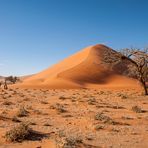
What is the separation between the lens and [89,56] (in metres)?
93.9

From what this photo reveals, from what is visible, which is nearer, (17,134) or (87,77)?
(17,134)

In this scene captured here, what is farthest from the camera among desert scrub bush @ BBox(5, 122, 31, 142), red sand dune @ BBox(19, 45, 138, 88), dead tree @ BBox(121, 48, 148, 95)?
red sand dune @ BBox(19, 45, 138, 88)

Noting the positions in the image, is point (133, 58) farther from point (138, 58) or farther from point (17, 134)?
point (17, 134)

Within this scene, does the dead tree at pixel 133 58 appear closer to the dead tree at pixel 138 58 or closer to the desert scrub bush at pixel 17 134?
the dead tree at pixel 138 58

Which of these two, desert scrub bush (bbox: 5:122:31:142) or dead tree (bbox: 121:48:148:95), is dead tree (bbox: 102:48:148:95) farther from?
desert scrub bush (bbox: 5:122:31:142)

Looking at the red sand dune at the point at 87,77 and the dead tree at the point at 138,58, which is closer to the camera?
the dead tree at the point at 138,58

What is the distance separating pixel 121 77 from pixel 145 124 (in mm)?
64398

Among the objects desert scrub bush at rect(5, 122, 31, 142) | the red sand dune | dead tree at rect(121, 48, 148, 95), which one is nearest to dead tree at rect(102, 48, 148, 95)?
dead tree at rect(121, 48, 148, 95)

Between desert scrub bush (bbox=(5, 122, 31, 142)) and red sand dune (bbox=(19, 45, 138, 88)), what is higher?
red sand dune (bbox=(19, 45, 138, 88))

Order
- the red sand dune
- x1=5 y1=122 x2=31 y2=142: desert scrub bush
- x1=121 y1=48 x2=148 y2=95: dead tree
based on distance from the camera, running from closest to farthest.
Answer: x1=5 y1=122 x2=31 y2=142: desert scrub bush → x1=121 y1=48 x2=148 y2=95: dead tree → the red sand dune

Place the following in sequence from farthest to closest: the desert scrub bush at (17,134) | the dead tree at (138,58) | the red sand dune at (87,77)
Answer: the red sand dune at (87,77), the dead tree at (138,58), the desert scrub bush at (17,134)

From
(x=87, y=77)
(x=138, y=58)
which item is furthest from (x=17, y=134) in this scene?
(x=87, y=77)

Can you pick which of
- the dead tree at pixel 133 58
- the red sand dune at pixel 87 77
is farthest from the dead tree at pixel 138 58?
the red sand dune at pixel 87 77

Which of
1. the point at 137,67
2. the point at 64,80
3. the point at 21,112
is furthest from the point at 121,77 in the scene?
the point at 21,112
